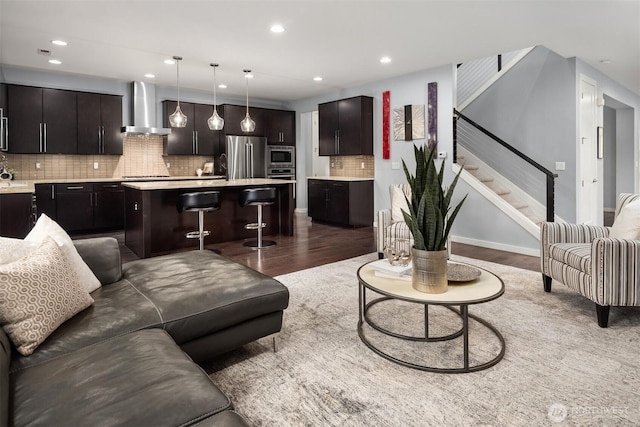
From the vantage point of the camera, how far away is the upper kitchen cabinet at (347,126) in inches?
272

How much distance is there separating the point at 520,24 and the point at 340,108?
3646 millimetres

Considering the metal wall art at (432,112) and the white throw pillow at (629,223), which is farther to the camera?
the metal wall art at (432,112)

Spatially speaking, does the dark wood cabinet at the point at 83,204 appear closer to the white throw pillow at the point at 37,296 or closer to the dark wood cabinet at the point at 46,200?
the dark wood cabinet at the point at 46,200

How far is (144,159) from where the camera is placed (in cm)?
738

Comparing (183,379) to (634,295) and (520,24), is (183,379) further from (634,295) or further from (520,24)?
(520,24)

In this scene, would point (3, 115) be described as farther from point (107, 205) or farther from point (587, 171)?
point (587, 171)

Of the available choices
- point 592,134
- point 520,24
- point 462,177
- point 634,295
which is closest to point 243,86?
point 462,177

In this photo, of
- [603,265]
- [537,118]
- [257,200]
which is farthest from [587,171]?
[257,200]

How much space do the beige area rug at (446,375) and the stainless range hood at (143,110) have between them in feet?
17.2

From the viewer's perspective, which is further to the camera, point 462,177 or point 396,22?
point 462,177

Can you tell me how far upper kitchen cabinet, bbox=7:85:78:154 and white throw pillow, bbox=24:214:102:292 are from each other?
204 inches

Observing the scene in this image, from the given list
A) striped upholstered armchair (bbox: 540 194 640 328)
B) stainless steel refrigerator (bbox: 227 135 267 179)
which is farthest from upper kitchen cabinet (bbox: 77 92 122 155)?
striped upholstered armchair (bbox: 540 194 640 328)

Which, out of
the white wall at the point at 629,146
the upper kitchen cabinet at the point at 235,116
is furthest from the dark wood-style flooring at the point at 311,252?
the white wall at the point at 629,146

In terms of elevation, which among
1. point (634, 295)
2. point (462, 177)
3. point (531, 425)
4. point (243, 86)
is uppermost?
point (243, 86)
